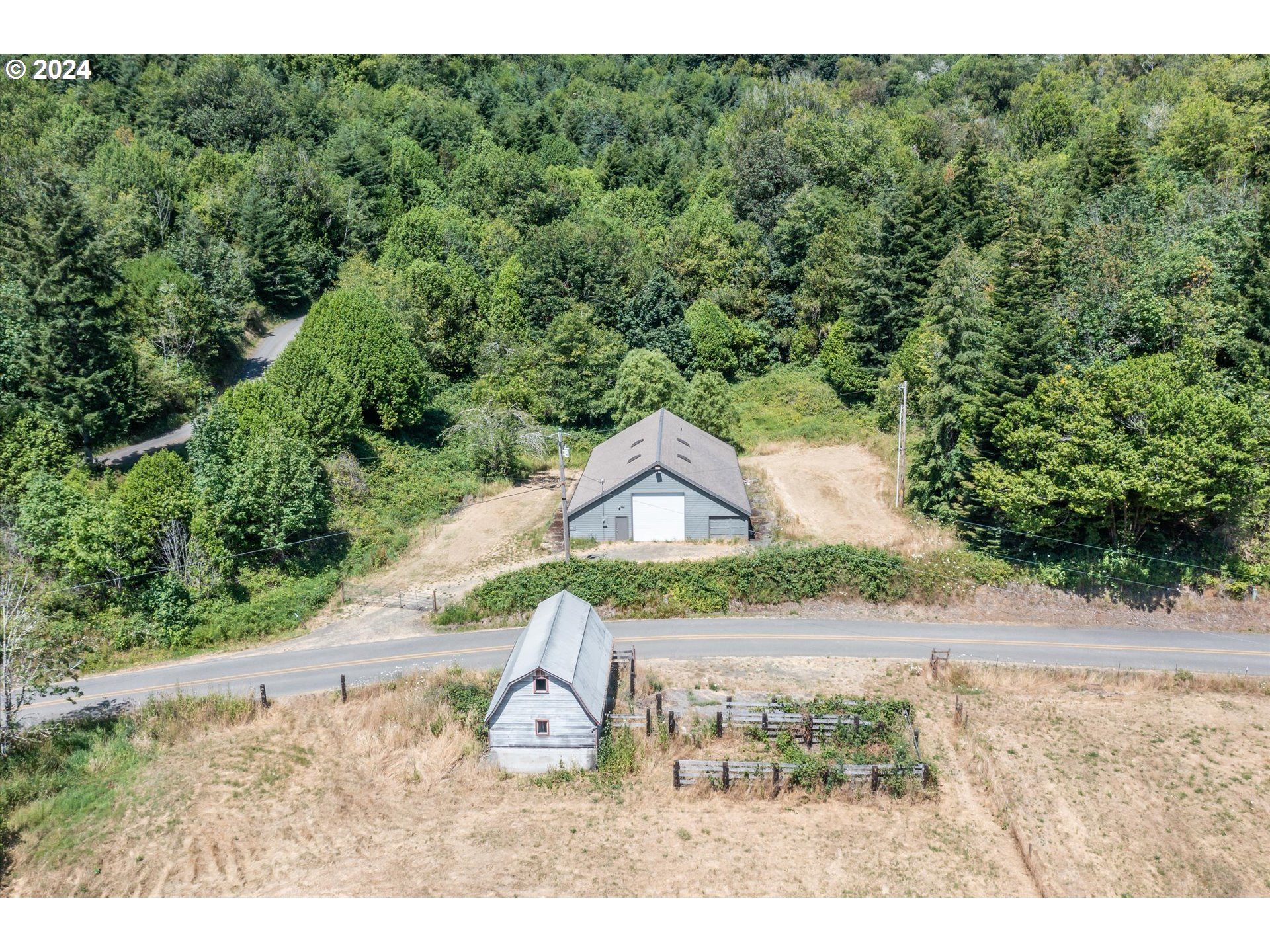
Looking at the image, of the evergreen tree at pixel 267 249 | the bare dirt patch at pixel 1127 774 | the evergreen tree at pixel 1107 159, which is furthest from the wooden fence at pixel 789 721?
the evergreen tree at pixel 267 249

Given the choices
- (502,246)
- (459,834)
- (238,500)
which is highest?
(502,246)

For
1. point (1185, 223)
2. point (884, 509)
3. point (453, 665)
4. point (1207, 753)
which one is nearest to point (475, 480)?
point (453, 665)

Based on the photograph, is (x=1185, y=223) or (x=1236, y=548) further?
(x=1185, y=223)

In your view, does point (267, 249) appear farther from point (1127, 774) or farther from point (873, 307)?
point (1127, 774)

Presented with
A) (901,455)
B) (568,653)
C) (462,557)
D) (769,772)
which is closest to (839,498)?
(901,455)

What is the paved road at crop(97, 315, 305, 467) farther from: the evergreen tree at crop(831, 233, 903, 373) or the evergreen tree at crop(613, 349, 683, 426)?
the evergreen tree at crop(831, 233, 903, 373)

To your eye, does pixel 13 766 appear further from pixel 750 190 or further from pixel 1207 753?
pixel 750 190
